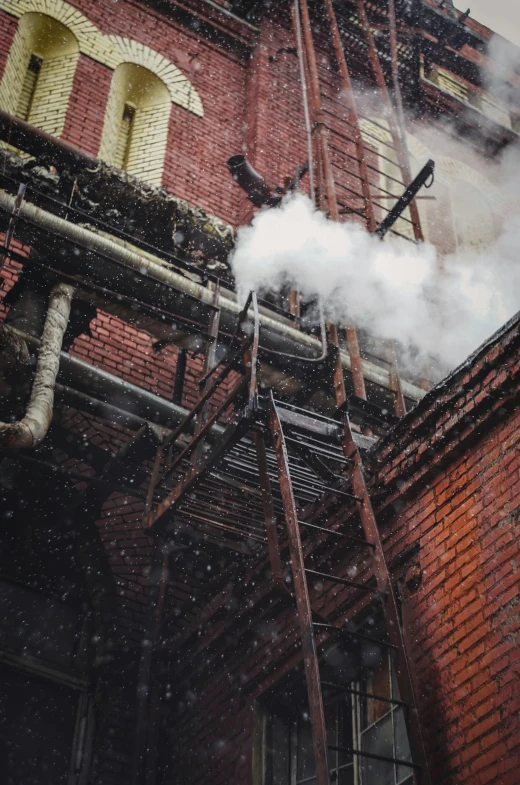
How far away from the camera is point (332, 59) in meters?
13.3

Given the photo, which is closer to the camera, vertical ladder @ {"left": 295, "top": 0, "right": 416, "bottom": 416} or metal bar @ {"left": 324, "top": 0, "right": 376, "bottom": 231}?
vertical ladder @ {"left": 295, "top": 0, "right": 416, "bottom": 416}

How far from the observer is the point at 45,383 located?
5.71m

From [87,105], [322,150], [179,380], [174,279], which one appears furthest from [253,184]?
[179,380]

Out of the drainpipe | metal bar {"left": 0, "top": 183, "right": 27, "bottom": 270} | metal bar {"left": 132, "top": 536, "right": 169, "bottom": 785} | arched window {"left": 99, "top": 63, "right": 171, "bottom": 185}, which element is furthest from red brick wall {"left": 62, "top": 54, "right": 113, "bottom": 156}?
metal bar {"left": 132, "top": 536, "right": 169, "bottom": 785}

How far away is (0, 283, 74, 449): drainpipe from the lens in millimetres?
5168

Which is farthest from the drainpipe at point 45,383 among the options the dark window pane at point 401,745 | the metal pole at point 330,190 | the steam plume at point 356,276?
the dark window pane at point 401,745

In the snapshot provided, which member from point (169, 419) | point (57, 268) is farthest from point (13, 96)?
point (169, 419)

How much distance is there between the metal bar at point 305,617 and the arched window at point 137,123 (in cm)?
636

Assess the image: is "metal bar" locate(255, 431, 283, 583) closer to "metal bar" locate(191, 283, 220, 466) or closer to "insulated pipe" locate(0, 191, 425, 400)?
"metal bar" locate(191, 283, 220, 466)

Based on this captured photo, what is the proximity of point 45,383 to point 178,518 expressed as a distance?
1711 mm

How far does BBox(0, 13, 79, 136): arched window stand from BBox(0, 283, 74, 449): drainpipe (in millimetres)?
4627

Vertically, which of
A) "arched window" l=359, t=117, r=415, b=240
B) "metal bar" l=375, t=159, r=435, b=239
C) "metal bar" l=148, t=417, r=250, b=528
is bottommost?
"metal bar" l=148, t=417, r=250, b=528

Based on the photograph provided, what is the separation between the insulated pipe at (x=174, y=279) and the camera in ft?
22.0

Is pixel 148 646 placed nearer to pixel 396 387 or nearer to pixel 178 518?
pixel 178 518
